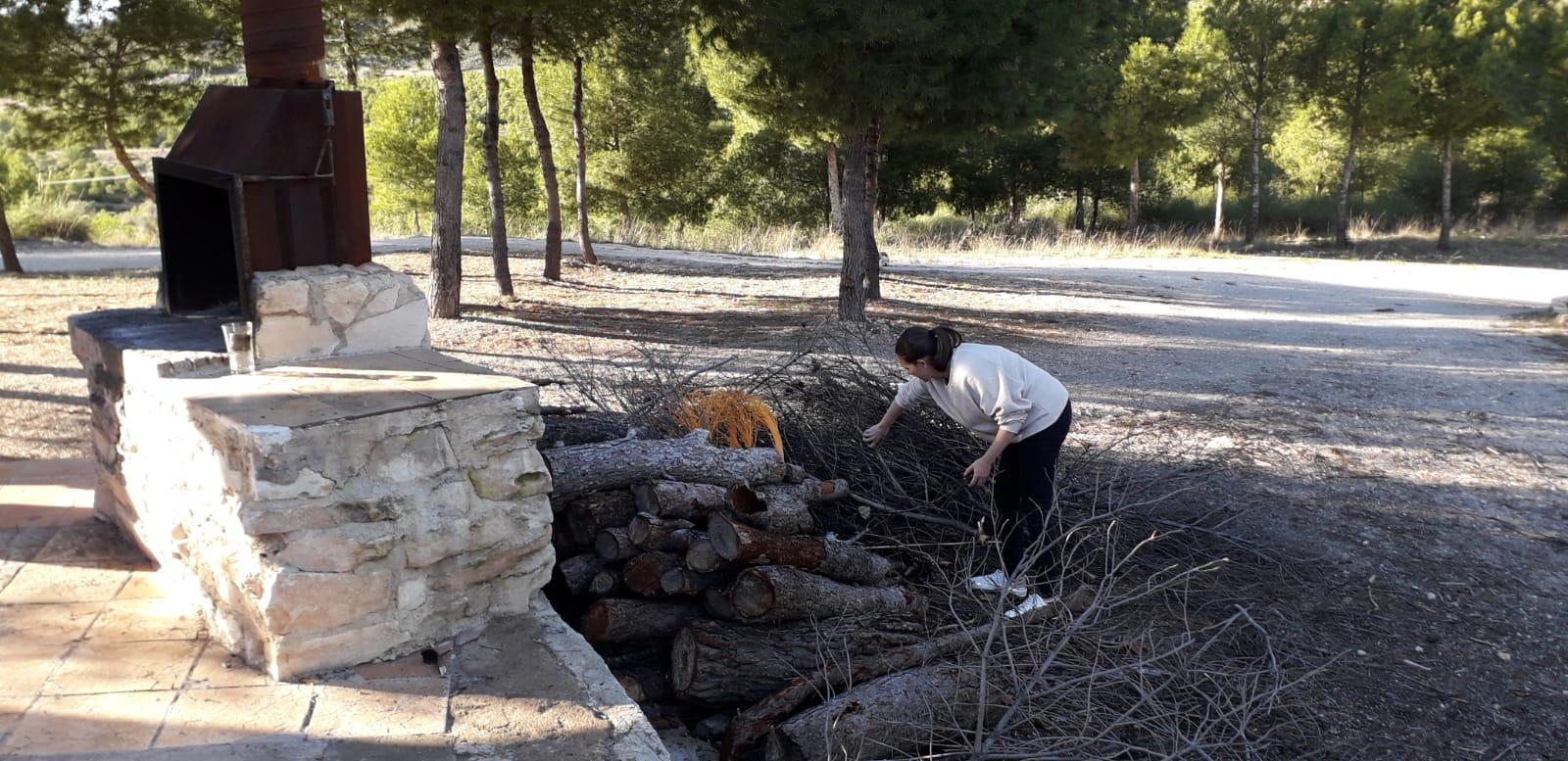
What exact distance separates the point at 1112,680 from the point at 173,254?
175 inches

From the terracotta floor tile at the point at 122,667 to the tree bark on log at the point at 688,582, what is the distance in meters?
1.61

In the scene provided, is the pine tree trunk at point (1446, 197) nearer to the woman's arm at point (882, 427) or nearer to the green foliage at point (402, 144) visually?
the woman's arm at point (882, 427)

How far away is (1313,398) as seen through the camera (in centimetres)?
920

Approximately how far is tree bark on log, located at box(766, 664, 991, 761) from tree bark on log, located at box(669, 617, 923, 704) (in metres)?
0.18

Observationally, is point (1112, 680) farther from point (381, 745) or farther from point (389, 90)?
point (389, 90)

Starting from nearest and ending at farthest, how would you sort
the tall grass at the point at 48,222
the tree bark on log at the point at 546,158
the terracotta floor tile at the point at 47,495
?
the terracotta floor tile at the point at 47,495 < the tree bark on log at the point at 546,158 < the tall grass at the point at 48,222

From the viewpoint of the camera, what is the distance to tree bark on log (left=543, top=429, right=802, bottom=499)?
4.47m

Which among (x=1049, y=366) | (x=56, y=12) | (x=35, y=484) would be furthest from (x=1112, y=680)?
(x=56, y=12)

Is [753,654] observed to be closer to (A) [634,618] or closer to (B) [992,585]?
(A) [634,618]

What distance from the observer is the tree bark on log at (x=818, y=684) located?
3.82 metres

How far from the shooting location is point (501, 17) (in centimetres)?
1151

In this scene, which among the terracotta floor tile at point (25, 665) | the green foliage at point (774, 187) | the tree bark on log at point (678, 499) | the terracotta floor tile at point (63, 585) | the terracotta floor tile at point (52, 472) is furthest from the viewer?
the green foliage at point (774, 187)

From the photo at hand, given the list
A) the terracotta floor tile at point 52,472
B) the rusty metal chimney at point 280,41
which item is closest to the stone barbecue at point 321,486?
the rusty metal chimney at point 280,41

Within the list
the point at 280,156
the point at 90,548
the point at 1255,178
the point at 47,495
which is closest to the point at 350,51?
→ the point at 47,495
